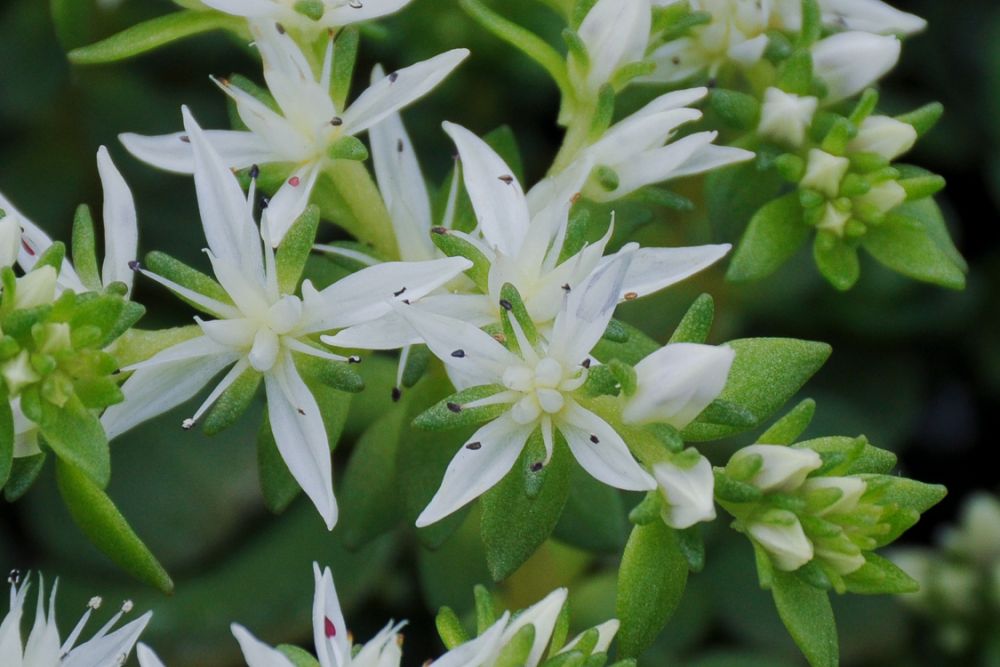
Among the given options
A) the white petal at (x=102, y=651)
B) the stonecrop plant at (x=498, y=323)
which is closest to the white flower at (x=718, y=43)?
the stonecrop plant at (x=498, y=323)

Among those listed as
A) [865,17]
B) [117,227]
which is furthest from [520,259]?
[865,17]

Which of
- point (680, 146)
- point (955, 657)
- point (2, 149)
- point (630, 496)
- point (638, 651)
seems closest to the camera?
point (638, 651)

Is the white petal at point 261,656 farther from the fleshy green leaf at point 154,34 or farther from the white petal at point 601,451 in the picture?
the fleshy green leaf at point 154,34

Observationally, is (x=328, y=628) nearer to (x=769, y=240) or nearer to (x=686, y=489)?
(x=686, y=489)

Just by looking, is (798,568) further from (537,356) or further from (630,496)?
(630,496)

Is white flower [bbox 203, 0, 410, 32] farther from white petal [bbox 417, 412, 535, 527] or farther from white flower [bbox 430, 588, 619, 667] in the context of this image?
white flower [bbox 430, 588, 619, 667]

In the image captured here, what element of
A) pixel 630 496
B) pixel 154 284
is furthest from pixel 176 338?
pixel 154 284
